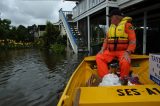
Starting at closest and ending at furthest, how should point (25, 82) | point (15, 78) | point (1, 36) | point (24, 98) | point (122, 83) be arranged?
point (122, 83), point (24, 98), point (25, 82), point (15, 78), point (1, 36)

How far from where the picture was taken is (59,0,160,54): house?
17.6 metres

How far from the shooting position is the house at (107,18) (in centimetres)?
1756

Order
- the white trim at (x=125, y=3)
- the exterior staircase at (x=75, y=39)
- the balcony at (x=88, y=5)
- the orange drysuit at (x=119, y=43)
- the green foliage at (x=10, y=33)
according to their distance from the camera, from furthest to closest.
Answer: the green foliage at (x=10, y=33) < the exterior staircase at (x=75, y=39) < the balcony at (x=88, y=5) < the white trim at (x=125, y=3) < the orange drysuit at (x=119, y=43)

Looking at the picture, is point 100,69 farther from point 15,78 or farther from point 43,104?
point 15,78

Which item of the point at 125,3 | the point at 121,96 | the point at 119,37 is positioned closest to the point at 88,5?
the point at 125,3

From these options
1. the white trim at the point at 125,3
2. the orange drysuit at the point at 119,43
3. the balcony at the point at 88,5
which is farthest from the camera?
the balcony at the point at 88,5

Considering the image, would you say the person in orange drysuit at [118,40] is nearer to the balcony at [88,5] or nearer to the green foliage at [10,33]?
the balcony at [88,5]

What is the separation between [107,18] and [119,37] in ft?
39.6

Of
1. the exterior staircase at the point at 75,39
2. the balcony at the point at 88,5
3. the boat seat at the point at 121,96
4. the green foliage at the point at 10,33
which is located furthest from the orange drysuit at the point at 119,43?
the green foliage at the point at 10,33

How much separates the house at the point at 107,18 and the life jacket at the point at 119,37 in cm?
960

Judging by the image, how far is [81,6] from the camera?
2730 cm

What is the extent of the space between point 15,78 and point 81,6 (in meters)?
15.7

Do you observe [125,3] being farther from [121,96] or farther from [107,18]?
[121,96]

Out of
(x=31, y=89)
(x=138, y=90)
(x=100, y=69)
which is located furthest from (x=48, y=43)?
(x=138, y=90)
